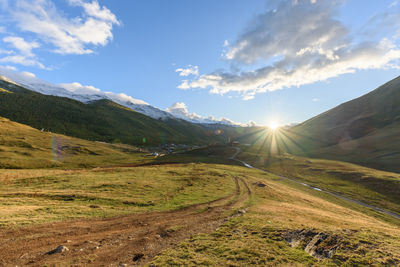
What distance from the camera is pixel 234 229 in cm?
2077

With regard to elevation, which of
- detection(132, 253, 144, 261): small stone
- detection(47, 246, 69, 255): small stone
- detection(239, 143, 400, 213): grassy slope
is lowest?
detection(239, 143, 400, 213): grassy slope

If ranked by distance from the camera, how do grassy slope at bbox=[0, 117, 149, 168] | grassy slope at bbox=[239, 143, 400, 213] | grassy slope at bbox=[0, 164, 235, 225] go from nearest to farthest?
grassy slope at bbox=[0, 164, 235, 225] → grassy slope at bbox=[239, 143, 400, 213] → grassy slope at bbox=[0, 117, 149, 168]

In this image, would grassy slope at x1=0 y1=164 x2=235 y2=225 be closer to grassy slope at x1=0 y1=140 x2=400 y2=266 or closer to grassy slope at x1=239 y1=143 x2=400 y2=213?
grassy slope at x1=0 y1=140 x2=400 y2=266

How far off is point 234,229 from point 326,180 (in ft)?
242

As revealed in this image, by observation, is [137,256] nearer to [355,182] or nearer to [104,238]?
[104,238]

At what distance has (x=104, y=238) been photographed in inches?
686

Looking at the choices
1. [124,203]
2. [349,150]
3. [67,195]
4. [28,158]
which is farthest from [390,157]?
[28,158]

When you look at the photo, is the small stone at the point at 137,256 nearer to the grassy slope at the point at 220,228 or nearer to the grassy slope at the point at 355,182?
the grassy slope at the point at 220,228

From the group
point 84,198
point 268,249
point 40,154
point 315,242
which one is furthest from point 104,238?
point 40,154

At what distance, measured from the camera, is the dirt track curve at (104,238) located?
1355cm

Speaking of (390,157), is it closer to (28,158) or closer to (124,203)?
(124,203)

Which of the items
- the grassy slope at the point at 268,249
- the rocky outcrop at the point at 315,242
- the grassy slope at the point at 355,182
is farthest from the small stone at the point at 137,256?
the grassy slope at the point at 355,182

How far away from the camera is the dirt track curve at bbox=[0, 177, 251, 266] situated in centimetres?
1355

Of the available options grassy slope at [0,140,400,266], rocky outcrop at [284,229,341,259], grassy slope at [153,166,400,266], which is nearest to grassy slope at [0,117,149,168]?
grassy slope at [0,140,400,266]
